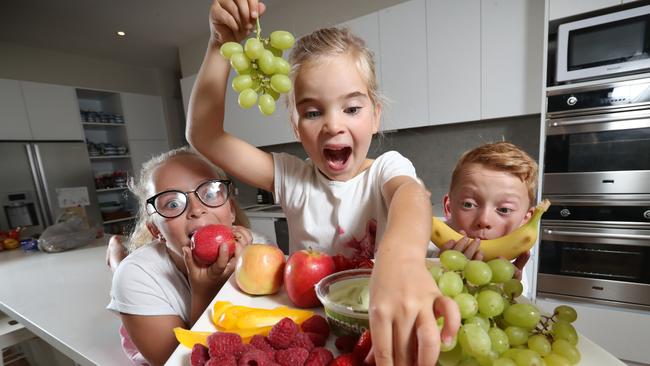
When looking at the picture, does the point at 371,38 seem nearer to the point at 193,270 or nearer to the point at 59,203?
the point at 193,270

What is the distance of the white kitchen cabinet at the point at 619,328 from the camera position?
1561 millimetres

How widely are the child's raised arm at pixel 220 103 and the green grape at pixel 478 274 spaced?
0.48 meters

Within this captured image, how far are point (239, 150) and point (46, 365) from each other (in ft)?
7.16

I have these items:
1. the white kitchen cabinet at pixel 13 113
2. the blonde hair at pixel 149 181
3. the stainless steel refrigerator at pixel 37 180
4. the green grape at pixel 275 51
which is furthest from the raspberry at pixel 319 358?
the white kitchen cabinet at pixel 13 113

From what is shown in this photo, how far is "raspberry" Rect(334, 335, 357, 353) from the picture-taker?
373 mm

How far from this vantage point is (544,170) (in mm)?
1728

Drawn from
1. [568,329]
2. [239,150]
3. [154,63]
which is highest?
[154,63]

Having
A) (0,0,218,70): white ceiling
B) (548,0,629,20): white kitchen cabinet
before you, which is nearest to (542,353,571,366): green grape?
(548,0,629,20): white kitchen cabinet

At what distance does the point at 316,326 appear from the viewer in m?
0.41

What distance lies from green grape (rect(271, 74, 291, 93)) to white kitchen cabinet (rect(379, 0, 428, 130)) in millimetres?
1774

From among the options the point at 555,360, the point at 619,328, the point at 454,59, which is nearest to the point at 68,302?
the point at 555,360

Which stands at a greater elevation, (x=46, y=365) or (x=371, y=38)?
(x=371, y=38)

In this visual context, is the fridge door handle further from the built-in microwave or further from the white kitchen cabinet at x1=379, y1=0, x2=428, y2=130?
the built-in microwave

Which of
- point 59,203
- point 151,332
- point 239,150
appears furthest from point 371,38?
point 59,203
